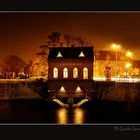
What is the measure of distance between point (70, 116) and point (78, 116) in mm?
127

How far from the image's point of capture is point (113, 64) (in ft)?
21.5

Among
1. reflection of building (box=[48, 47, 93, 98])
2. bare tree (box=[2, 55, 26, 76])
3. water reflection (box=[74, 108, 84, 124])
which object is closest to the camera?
water reflection (box=[74, 108, 84, 124])

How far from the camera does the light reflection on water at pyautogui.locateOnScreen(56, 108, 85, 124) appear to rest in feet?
20.7

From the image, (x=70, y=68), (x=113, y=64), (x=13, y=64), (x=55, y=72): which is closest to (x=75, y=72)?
(x=70, y=68)

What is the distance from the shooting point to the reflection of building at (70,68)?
6.54 m

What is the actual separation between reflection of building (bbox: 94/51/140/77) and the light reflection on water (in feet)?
2.16

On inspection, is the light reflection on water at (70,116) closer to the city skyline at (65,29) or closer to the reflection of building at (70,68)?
the reflection of building at (70,68)

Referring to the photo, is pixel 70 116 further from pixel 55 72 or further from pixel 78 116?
pixel 55 72

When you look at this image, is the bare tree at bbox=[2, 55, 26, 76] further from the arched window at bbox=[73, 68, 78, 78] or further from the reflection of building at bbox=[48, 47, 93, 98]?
the arched window at bbox=[73, 68, 78, 78]

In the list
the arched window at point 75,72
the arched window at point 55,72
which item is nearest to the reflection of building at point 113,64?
the arched window at point 75,72

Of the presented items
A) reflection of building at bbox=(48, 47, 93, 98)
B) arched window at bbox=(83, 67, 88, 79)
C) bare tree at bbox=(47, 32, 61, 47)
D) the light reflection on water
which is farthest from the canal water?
bare tree at bbox=(47, 32, 61, 47)
